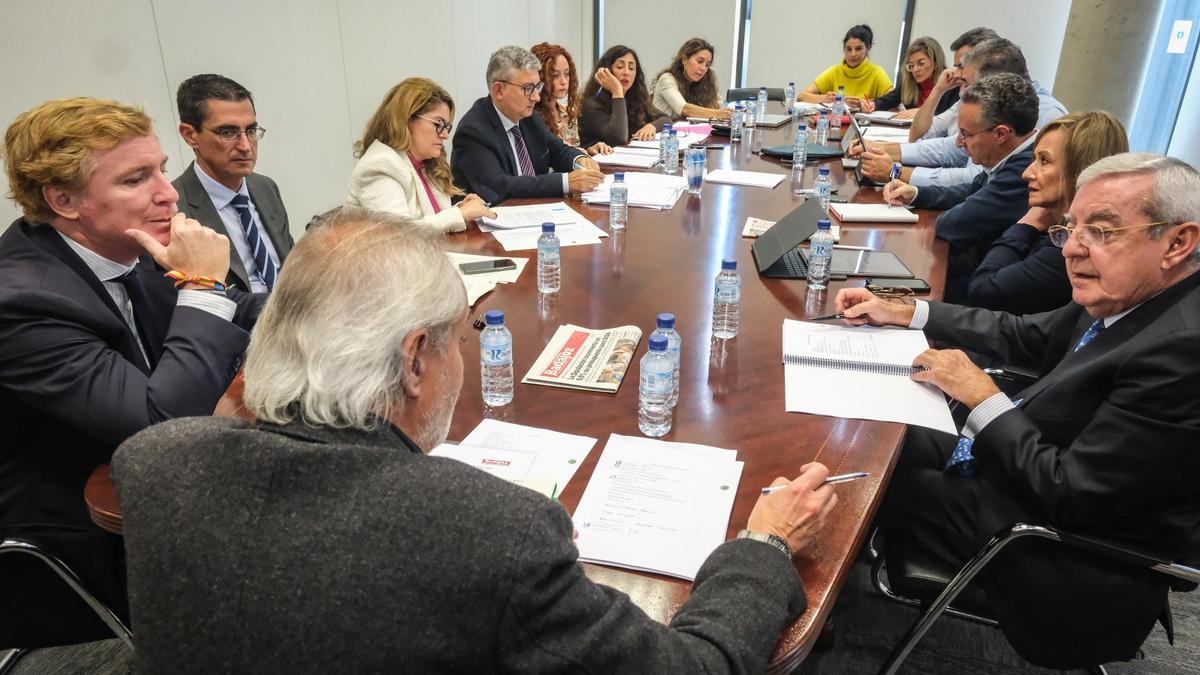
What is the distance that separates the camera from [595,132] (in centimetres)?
492

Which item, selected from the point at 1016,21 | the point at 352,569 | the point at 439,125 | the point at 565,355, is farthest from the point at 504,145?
the point at 1016,21

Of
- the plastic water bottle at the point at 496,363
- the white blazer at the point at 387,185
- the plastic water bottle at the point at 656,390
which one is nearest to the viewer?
the plastic water bottle at the point at 656,390

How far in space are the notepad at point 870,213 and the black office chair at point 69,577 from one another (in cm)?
261

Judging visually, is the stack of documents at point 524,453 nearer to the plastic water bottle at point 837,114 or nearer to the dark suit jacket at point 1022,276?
the dark suit jacket at point 1022,276

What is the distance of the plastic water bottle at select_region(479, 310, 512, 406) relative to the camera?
1546 millimetres

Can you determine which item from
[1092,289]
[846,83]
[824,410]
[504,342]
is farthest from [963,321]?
[846,83]

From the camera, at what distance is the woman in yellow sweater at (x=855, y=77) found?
6.52 metres

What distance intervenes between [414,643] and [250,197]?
7.15 ft

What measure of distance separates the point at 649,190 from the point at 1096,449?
228 centimetres

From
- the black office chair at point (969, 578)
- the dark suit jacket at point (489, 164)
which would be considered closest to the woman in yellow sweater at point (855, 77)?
the dark suit jacket at point (489, 164)

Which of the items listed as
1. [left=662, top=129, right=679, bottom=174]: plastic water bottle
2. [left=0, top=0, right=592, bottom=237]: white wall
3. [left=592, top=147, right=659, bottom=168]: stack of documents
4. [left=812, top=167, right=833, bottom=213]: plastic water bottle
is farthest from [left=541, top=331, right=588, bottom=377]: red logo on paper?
[left=0, top=0, right=592, bottom=237]: white wall

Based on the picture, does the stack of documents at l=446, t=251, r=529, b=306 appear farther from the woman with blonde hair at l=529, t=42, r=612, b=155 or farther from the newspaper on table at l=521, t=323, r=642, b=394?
the woman with blonde hair at l=529, t=42, r=612, b=155

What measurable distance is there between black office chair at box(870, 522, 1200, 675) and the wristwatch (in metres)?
0.55

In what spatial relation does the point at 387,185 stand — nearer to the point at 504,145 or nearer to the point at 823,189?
the point at 504,145
